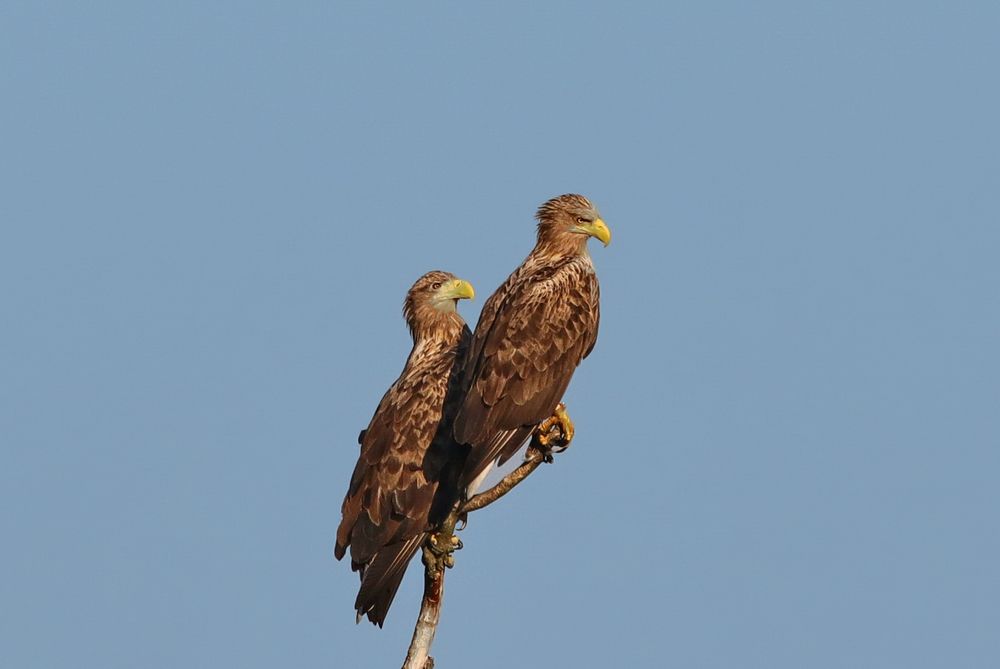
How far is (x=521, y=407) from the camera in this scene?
1436 cm

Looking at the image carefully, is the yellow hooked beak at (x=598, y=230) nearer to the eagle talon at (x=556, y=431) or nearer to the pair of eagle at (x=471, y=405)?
the pair of eagle at (x=471, y=405)

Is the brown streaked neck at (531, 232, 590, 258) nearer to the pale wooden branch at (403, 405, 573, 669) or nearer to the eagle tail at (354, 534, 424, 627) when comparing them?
the pale wooden branch at (403, 405, 573, 669)

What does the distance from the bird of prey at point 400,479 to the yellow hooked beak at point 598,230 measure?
1.61 meters

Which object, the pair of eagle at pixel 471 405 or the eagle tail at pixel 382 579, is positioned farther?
the pair of eagle at pixel 471 405

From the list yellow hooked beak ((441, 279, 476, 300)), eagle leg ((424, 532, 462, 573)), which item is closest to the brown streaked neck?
yellow hooked beak ((441, 279, 476, 300))

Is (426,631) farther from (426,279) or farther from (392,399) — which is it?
(426,279)

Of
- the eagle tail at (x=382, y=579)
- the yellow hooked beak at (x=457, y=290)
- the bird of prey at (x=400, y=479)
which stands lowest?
the eagle tail at (x=382, y=579)

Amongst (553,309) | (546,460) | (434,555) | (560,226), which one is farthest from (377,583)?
(560,226)

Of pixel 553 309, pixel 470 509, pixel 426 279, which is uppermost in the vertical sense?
pixel 426 279

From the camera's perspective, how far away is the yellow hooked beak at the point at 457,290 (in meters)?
16.6

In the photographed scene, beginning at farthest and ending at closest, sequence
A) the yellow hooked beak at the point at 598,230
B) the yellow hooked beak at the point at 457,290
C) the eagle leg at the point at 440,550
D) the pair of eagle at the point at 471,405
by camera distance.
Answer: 1. the yellow hooked beak at the point at 457,290
2. the yellow hooked beak at the point at 598,230
3. the pair of eagle at the point at 471,405
4. the eagle leg at the point at 440,550

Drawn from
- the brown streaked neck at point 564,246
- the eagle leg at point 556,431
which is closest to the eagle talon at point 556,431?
the eagle leg at point 556,431

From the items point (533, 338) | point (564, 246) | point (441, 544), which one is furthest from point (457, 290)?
point (441, 544)

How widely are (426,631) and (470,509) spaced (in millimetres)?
1292
